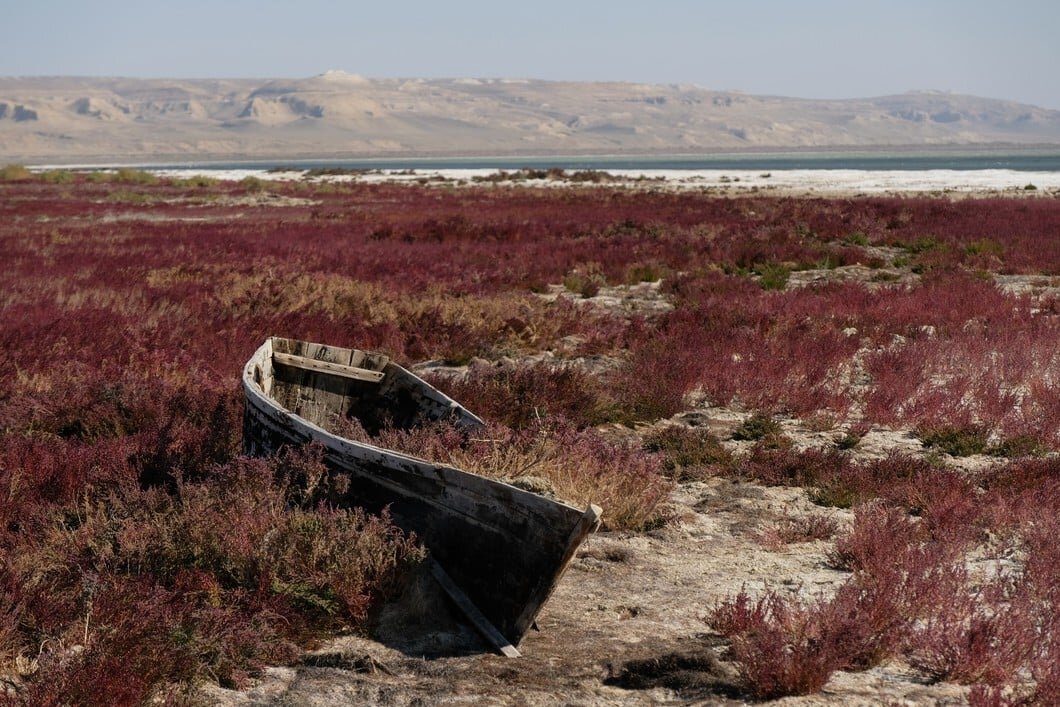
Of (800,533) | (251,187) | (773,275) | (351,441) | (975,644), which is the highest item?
(251,187)

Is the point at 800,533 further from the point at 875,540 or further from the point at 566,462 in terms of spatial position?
the point at 566,462

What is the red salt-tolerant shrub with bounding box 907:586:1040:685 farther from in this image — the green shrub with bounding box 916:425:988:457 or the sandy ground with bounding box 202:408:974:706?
the green shrub with bounding box 916:425:988:457

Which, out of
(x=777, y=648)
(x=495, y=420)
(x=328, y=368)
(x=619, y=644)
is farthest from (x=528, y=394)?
(x=777, y=648)

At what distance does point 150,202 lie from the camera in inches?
1617

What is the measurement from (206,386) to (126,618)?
5.19 metres

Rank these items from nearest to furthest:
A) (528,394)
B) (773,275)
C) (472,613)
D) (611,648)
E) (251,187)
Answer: (611,648) < (472,613) < (528,394) < (773,275) < (251,187)

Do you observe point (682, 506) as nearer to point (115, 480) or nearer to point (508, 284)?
point (115, 480)

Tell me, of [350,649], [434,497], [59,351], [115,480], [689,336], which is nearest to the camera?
[350,649]

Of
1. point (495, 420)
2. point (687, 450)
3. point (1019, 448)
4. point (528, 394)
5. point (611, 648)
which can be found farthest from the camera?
point (528, 394)

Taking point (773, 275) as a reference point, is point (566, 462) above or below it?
below

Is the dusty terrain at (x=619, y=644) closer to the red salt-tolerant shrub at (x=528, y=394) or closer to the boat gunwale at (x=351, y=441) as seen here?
the boat gunwale at (x=351, y=441)

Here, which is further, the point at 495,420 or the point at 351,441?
the point at 495,420

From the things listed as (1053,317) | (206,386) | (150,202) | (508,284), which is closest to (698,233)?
(508,284)

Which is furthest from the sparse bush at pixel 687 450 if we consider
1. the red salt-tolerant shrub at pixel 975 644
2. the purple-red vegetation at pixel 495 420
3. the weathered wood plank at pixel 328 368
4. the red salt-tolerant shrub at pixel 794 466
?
the red salt-tolerant shrub at pixel 975 644
